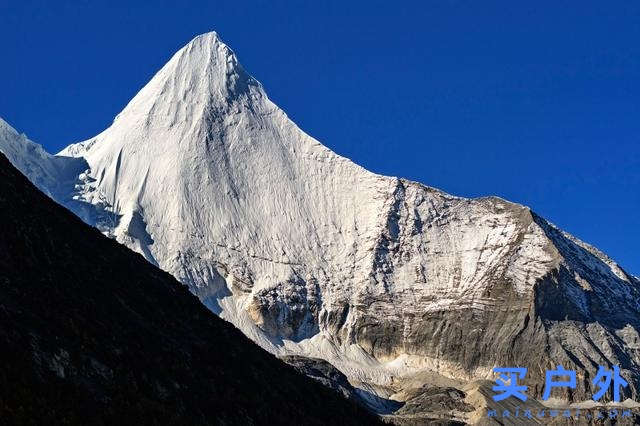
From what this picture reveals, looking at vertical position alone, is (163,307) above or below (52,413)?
above

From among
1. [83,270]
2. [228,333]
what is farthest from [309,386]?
[83,270]

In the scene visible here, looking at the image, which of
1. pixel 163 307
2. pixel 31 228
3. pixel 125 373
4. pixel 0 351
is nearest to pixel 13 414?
pixel 0 351

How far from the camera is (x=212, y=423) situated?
6962 cm

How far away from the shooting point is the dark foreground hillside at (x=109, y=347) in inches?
2295

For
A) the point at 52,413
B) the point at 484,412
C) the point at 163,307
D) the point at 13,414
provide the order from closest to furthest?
1. the point at 13,414
2. the point at 52,413
3. the point at 163,307
4. the point at 484,412

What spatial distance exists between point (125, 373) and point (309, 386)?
1071 inches

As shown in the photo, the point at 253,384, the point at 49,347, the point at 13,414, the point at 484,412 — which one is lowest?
the point at 13,414

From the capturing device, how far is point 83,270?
7881 cm

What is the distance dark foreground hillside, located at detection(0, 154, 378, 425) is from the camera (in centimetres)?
5828

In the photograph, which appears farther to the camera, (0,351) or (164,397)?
(164,397)

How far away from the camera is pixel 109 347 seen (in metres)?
67.4

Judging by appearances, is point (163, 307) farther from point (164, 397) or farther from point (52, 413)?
point (52, 413)

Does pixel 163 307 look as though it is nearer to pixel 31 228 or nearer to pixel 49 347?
pixel 31 228

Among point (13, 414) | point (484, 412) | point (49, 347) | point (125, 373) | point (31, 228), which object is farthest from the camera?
point (484, 412)
